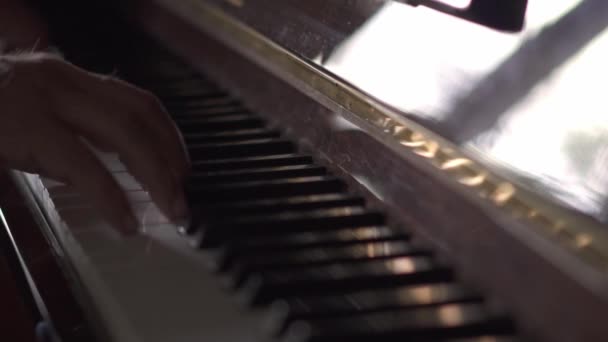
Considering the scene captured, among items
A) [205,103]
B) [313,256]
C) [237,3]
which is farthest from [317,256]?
[237,3]

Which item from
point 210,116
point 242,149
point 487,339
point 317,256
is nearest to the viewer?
point 487,339

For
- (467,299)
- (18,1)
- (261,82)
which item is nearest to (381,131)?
(467,299)

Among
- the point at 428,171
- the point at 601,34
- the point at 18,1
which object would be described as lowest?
the point at 18,1

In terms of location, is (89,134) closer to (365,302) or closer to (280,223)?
(280,223)

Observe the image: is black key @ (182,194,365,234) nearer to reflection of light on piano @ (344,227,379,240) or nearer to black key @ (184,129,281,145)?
reflection of light on piano @ (344,227,379,240)

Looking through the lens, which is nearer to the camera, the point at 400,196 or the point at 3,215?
the point at 400,196

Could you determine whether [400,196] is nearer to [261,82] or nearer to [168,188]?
[168,188]

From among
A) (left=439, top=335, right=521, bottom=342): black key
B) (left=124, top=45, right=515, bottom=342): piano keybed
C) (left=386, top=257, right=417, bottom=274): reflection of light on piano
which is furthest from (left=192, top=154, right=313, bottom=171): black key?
(left=439, top=335, right=521, bottom=342): black key
